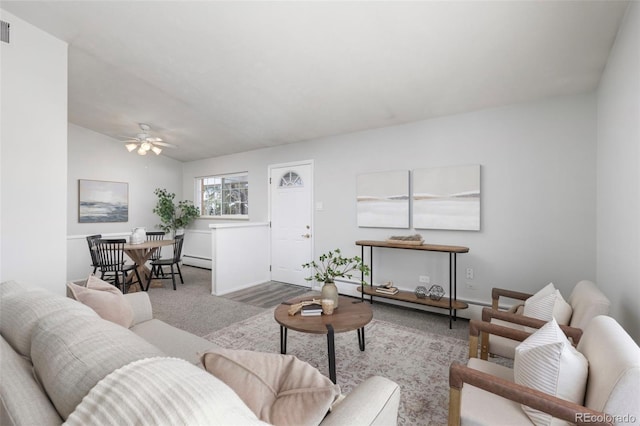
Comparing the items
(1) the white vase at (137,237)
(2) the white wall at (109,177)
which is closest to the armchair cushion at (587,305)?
(1) the white vase at (137,237)

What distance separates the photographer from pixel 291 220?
4.97m

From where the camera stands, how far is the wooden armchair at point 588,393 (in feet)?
3.15

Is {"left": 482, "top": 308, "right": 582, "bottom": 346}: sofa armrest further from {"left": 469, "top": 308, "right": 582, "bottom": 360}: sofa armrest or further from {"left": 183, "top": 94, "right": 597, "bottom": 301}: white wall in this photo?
{"left": 183, "top": 94, "right": 597, "bottom": 301}: white wall

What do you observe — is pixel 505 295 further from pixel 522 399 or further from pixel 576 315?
pixel 522 399

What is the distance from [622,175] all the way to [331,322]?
222 cm

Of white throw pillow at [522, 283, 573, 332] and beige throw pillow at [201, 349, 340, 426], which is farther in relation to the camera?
white throw pillow at [522, 283, 573, 332]

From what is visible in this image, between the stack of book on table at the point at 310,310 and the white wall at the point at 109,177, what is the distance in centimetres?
473

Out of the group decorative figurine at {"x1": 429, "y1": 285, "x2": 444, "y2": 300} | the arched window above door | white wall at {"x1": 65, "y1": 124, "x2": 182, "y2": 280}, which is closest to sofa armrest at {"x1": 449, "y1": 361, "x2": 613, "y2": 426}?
decorative figurine at {"x1": 429, "y1": 285, "x2": 444, "y2": 300}

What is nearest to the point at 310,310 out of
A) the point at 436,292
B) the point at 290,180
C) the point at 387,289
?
the point at 387,289

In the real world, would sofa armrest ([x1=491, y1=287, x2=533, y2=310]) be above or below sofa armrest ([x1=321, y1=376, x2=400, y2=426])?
below

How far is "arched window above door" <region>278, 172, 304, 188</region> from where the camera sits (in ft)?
16.0

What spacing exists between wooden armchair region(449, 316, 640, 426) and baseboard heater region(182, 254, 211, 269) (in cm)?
585

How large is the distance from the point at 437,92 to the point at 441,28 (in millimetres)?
917

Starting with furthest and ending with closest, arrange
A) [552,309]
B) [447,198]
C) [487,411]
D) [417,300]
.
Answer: [447,198] < [417,300] < [552,309] < [487,411]
